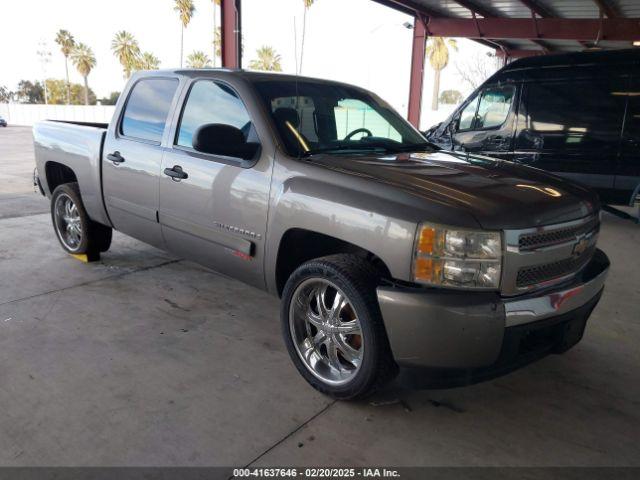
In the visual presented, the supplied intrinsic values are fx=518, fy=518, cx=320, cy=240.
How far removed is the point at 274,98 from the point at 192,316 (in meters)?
1.71

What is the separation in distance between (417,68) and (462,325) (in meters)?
13.8

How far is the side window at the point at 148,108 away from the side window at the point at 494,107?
5643 millimetres

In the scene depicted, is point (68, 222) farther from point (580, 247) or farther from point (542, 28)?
point (542, 28)

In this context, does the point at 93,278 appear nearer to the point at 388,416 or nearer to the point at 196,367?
the point at 196,367

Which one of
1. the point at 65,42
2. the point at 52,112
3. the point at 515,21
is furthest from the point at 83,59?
the point at 515,21

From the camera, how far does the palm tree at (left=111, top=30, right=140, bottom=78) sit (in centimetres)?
6736

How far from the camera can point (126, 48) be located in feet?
222

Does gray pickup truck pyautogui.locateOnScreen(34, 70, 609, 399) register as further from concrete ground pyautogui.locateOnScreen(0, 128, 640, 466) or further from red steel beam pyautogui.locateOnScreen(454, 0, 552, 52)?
red steel beam pyautogui.locateOnScreen(454, 0, 552, 52)

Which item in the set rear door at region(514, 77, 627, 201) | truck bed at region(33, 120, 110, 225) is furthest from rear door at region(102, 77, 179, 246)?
rear door at region(514, 77, 627, 201)

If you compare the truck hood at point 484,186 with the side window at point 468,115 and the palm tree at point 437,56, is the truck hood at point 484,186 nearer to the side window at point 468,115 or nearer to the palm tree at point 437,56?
the side window at point 468,115

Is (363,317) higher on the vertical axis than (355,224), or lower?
lower

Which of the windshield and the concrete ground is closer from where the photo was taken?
the concrete ground

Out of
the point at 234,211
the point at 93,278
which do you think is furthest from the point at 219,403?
the point at 93,278

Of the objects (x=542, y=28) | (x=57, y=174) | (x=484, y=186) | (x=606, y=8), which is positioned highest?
(x=606, y=8)
